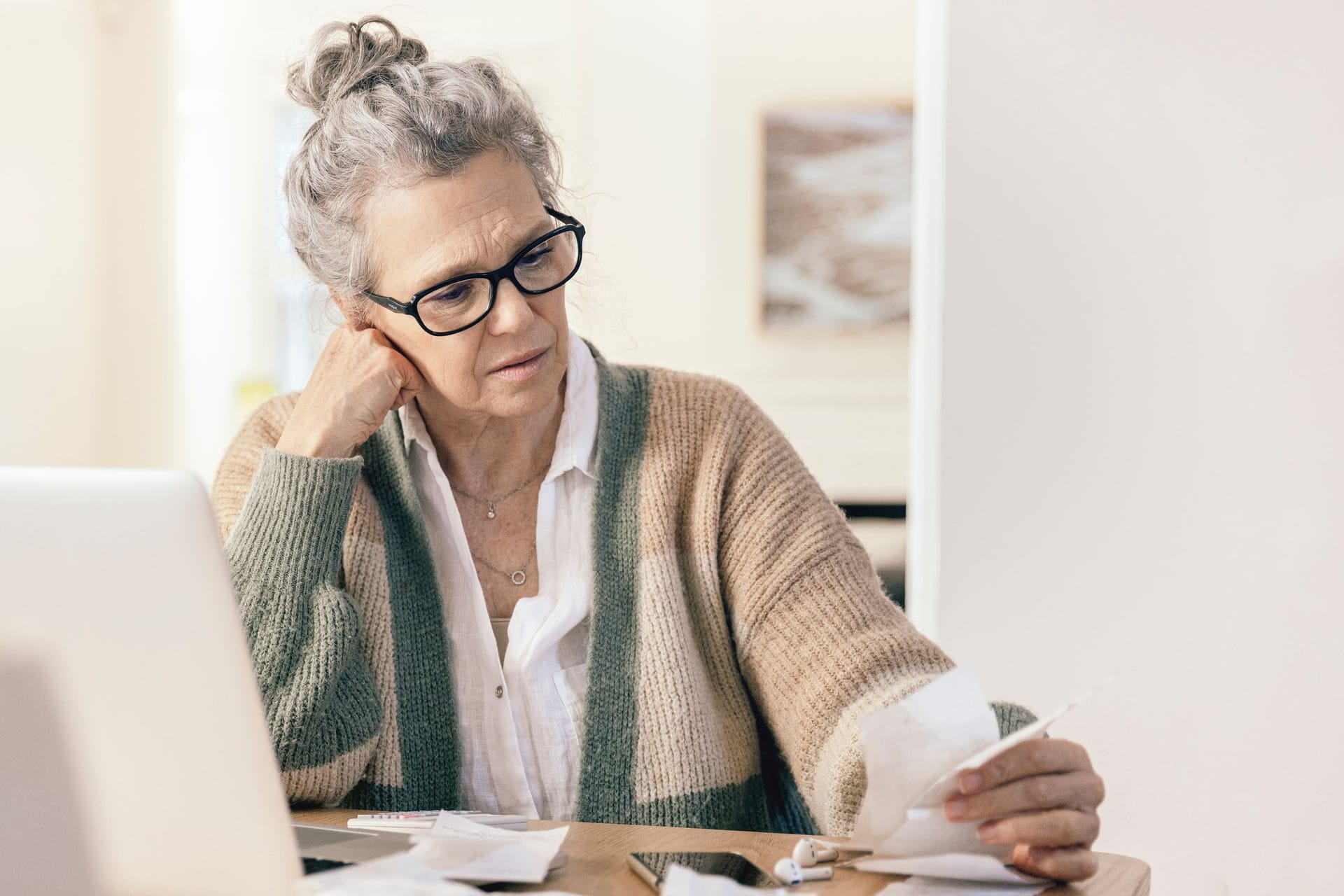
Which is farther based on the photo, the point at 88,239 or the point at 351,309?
the point at 88,239

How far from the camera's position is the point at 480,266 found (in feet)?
4.40

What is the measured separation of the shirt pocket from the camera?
1.32m

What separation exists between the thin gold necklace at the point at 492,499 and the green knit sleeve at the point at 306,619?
0.17m

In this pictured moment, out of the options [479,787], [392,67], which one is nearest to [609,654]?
[479,787]

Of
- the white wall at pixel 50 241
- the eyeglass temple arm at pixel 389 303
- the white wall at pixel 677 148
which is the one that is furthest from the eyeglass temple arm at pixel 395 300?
the white wall at pixel 677 148

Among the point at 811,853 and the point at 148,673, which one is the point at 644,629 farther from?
the point at 148,673

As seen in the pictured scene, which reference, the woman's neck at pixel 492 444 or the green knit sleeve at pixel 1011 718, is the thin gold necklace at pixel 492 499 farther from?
the green knit sleeve at pixel 1011 718

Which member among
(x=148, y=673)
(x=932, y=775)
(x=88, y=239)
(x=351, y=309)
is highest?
(x=88, y=239)

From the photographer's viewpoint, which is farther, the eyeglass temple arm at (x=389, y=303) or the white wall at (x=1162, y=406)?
the white wall at (x=1162, y=406)

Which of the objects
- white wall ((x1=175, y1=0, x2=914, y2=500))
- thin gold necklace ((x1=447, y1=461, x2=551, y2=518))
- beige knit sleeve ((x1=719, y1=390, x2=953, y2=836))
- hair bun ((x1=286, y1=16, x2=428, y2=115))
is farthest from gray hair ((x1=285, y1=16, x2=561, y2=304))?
white wall ((x1=175, y1=0, x2=914, y2=500))

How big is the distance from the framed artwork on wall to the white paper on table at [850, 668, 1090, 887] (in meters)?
3.48

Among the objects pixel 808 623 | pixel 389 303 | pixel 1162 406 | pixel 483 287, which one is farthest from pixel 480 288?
pixel 1162 406

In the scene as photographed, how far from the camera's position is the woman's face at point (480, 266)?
1.34 metres

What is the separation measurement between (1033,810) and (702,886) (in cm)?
24
